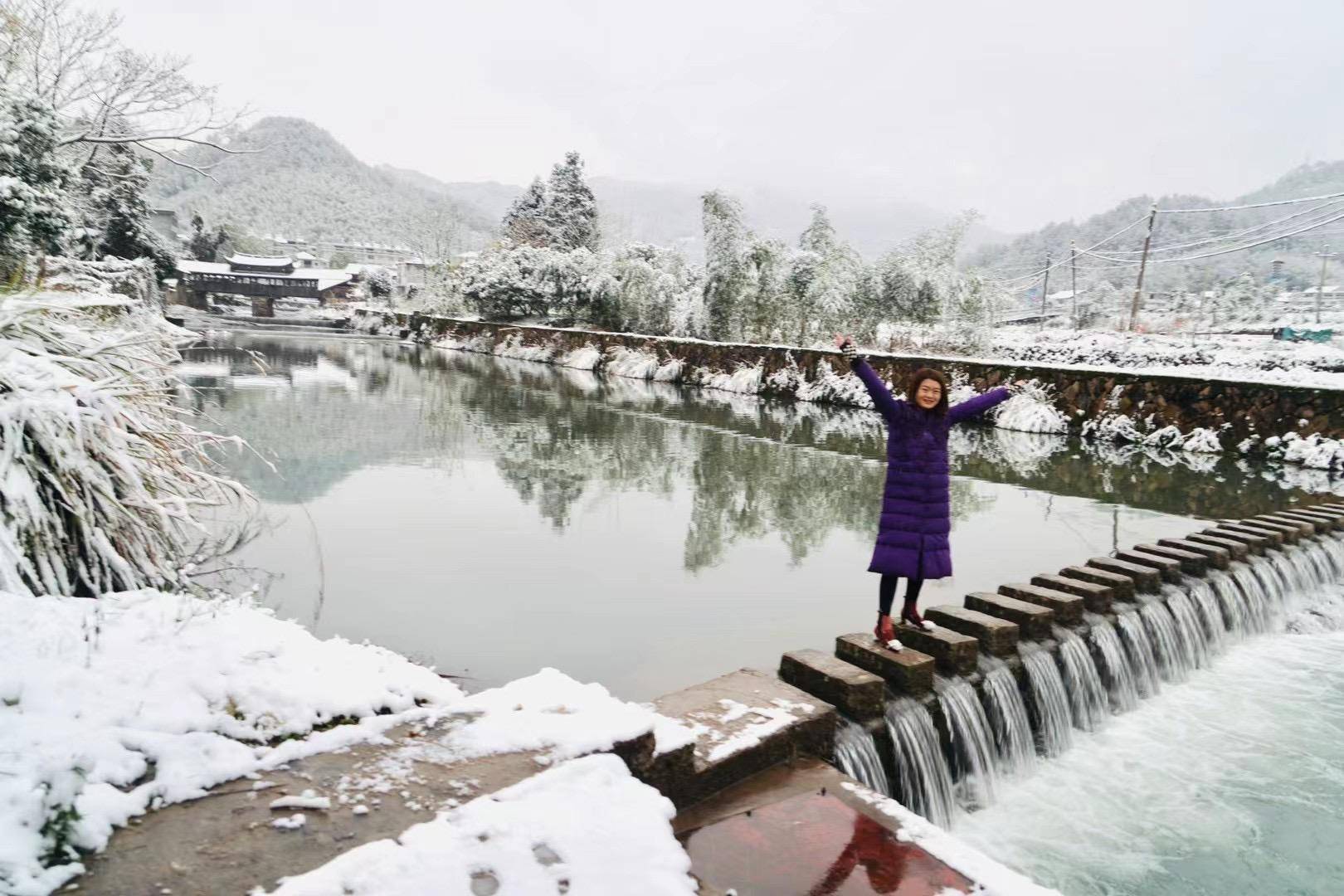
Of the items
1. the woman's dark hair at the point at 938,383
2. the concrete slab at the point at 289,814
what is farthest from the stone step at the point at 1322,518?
the concrete slab at the point at 289,814

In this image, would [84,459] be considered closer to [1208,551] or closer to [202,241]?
[1208,551]

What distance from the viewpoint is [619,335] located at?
24.0 m

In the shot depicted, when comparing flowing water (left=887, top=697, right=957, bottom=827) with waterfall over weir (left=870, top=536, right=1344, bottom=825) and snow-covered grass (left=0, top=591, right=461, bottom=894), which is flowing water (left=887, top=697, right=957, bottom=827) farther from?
snow-covered grass (left=0, top=591, right=461, bottom=894)

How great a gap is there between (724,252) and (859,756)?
2118cm

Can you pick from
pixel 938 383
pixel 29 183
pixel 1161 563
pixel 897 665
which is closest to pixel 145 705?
pixel 897 665

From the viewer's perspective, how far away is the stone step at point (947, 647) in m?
3.48

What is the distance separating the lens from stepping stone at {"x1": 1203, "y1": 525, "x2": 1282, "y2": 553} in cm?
596

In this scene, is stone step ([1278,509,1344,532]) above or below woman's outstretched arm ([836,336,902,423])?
below

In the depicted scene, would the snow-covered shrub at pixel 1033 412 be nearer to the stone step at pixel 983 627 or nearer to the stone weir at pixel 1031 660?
the stone weir at pixel 1031 660

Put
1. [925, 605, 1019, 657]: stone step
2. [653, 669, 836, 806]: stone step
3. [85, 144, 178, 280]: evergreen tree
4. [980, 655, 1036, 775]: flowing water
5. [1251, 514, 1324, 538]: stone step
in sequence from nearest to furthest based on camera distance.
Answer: [653, 669, 836, 806]: stone step, [980, 655, 1036, 775]: flowing water, [925, 605, 1019, 657]: stone step, [1251, 514, 1324, 538]: stone step, [85, 144, 178, 280]: evergreen tree

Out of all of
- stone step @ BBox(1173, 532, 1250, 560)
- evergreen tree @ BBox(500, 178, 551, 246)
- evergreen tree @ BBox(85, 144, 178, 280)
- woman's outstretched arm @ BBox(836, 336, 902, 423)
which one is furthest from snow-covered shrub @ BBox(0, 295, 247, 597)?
evergreen tree @ BBox(500, 178, 551, 246)

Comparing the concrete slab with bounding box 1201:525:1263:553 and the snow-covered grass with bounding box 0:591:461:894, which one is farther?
the concrete slab with bounding box 1201:525:1263:553

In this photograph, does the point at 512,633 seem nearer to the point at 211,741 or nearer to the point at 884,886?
the point at 211,741

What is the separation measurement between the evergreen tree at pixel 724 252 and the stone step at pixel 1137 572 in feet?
60.2
